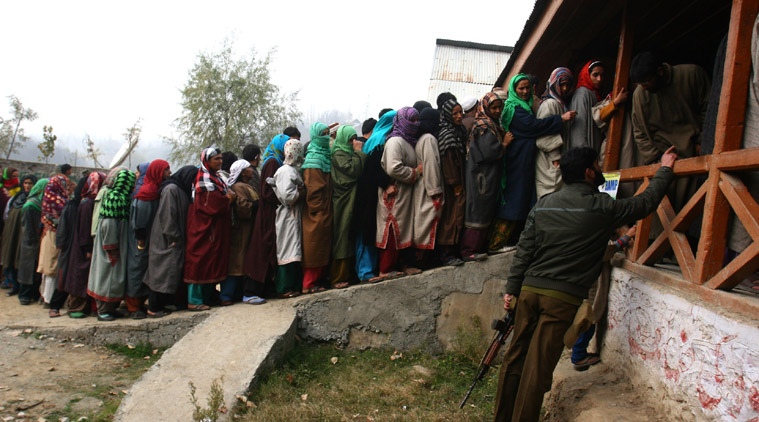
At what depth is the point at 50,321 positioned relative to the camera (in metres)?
5.44

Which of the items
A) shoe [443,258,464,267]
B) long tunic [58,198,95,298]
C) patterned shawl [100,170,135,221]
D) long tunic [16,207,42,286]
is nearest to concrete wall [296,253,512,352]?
shoe [443,258,464,267]

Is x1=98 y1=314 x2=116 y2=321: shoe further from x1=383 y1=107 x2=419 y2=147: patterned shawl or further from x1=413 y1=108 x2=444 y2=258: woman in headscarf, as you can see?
x1=383 y1=107 x2=419 y2=147: patterned shawl

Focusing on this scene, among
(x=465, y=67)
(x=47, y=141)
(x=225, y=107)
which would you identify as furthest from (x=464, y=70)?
(x=47, y=141)

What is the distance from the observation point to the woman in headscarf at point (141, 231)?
17.0 feet

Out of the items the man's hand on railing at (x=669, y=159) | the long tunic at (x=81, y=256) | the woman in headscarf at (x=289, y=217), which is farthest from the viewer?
the long tunic at (x=81, y=256)

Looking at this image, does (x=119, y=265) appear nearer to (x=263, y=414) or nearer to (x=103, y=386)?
(x=103, y=386)

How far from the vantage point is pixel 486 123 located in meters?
4.61

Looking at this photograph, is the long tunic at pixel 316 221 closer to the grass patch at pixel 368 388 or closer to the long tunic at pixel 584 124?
the grass patch at pixel 368 388

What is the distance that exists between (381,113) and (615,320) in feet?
11.1

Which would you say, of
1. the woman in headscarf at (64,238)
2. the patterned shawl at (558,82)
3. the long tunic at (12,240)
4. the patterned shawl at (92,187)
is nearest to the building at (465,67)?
the patterned shawl at (558,82)

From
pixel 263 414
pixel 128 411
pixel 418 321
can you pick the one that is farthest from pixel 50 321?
pixel 418 321

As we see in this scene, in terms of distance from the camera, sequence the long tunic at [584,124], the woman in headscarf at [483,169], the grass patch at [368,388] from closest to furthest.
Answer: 1. the grass patch at [368,388]
2. the long tunic at [584,124]
3. the woman in headscarf at [483,169]

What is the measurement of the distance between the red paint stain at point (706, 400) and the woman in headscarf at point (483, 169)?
7.88ft

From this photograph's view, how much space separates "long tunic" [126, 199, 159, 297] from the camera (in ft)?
17.0
